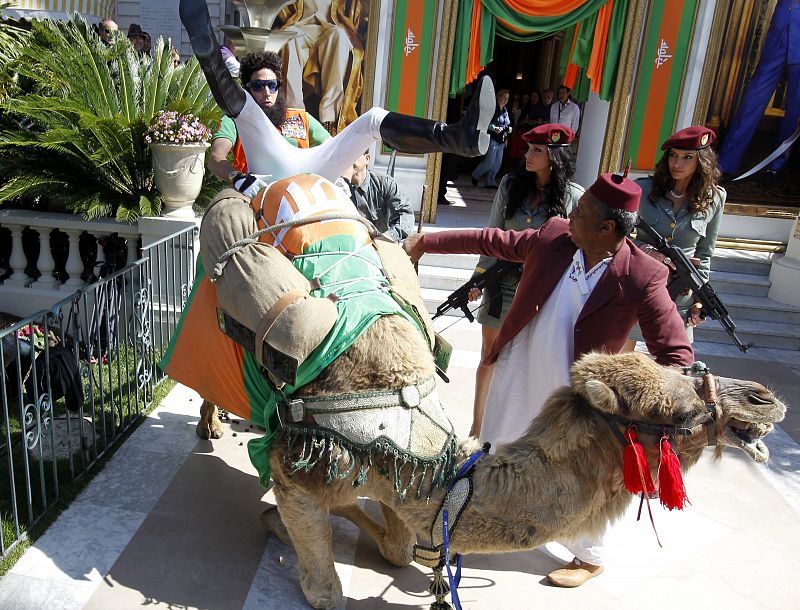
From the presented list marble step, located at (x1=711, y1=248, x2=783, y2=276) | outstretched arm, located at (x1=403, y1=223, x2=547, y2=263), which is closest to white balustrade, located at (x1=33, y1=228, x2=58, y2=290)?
outstretched arm, located at (x1=403, y1=223, x2=547, y2=263)

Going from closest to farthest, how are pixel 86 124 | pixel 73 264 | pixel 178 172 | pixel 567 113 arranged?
1. pixel 178 172
2. pixel 86 124
3. pixel 73 264
4. pixel 567 113

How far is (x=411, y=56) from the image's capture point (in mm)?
8773

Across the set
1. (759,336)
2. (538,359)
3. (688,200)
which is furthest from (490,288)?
(759,336)

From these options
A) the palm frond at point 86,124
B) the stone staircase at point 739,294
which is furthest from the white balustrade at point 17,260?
the stone staircase at point 739,294

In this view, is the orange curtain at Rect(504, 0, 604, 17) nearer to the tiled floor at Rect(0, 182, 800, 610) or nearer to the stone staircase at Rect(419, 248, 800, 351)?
the stone staircase at Rect(419, 248, 800, 351)

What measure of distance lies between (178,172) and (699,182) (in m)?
3.87

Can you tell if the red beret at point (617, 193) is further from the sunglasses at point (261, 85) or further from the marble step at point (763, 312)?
the marble step at point (763, 312)

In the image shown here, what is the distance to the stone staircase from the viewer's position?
7.45 m

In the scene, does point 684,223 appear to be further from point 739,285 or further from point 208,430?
point 739,285

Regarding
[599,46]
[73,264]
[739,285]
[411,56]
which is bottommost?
[739,285]

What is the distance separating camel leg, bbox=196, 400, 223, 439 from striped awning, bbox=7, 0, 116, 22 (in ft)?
32.8

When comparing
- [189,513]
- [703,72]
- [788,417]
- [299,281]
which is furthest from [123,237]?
[703,72]

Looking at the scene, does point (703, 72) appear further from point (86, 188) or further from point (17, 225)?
point (17, 225)

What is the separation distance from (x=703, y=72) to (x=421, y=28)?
3.86m
